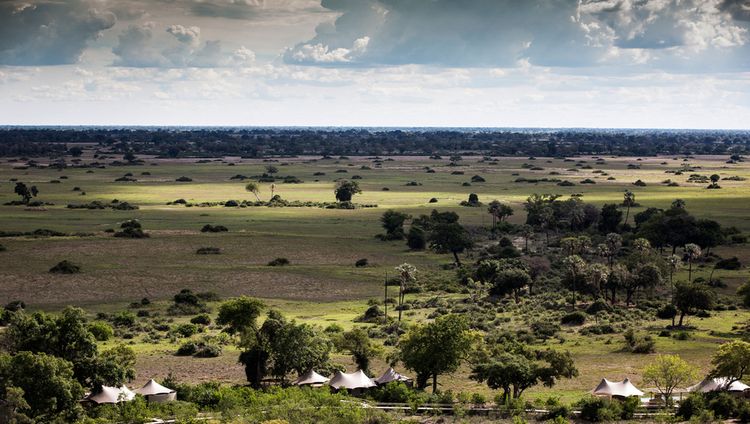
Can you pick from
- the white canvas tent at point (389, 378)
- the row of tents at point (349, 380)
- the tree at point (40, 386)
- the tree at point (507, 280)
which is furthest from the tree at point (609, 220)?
the tree at point (40, 386)

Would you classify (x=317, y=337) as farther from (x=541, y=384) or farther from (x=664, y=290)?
(x=664, y=290)

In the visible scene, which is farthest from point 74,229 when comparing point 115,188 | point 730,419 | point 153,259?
point 730,419

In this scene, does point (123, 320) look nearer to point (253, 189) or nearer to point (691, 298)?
point (691, 298)

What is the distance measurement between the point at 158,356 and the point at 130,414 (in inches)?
600

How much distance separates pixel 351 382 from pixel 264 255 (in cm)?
5084

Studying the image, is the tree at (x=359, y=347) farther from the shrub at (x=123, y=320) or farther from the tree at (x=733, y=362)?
the shrub at (x=123, y=320)

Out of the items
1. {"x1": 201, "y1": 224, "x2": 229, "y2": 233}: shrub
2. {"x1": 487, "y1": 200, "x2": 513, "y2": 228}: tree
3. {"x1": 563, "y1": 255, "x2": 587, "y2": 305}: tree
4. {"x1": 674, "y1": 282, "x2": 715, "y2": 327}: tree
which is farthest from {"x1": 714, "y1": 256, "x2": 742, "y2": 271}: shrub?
{"x1": 201, "y1": 224, "x2": 229, "y2": 233}: shrub

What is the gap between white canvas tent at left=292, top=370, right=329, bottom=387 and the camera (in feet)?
162

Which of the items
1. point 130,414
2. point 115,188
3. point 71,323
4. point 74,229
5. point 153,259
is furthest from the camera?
point 115,188

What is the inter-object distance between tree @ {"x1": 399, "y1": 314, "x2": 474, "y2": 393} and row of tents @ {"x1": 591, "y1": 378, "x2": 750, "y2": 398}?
7.53m

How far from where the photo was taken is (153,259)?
94.4 metres

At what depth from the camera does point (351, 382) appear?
159 feet

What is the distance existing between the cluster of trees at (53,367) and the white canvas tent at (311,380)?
8.96 metres

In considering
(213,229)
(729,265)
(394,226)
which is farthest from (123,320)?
(729,265)
